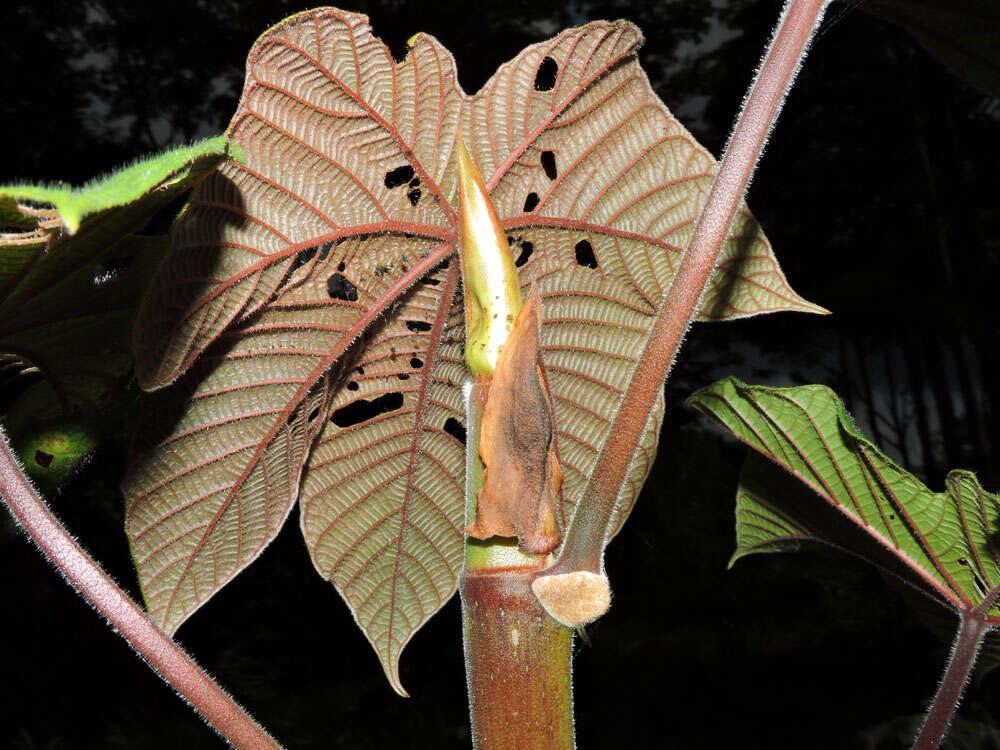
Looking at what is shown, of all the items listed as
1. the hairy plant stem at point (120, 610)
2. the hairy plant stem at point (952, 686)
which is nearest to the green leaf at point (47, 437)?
the hairy plant stem at point (120, 610)

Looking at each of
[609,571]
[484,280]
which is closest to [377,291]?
[484,280]

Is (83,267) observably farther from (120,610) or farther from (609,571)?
(609,571)

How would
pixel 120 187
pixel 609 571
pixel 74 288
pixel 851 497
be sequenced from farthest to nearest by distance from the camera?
1. pixel 609 571
2. pixel 851 497
3. pixel 74 288
4. pixel 120 187

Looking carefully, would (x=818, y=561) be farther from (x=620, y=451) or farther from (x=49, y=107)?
(x=49, y=107)

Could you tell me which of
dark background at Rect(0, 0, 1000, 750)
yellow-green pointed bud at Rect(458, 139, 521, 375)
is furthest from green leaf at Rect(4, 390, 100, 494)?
dark background at Rect(0, 0, 1000, 750)

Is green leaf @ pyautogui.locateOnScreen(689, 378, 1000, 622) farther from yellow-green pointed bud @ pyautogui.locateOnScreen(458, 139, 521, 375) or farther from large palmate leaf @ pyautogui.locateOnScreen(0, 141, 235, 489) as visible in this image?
large palmate leaf @ pyautogui.locateOnScreen(0, 141, 235, 489)

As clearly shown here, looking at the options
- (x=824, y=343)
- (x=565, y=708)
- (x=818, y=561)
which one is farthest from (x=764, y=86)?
(x=824, y=343)
